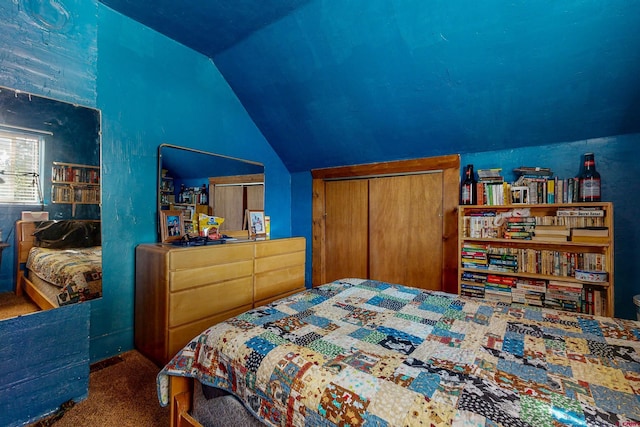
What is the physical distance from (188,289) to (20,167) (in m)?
1.26

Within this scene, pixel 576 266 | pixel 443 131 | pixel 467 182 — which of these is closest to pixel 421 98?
pixel 443 131

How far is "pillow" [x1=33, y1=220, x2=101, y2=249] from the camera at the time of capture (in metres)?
1.83

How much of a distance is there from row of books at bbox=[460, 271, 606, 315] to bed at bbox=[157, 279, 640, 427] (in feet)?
3.88

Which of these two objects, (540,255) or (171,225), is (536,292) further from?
(171,225)

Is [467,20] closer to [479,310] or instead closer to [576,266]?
[479,310]

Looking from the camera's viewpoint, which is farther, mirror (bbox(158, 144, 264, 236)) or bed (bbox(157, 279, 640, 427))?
mirror (bbox(158, 144, 264, 236))

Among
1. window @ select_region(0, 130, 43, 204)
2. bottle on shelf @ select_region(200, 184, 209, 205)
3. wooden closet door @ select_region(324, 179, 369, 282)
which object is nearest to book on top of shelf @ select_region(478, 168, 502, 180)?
wooden closet door @ select_region(324, 179, 369, 282)

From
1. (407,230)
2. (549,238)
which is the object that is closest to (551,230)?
(549,238)

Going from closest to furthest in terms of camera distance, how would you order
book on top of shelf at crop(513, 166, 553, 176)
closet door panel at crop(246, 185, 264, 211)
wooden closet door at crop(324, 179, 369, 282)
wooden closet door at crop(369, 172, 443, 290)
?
book on top of shelf at crop(513, 166, 553, 176), wooden closet door at crop(369, 172, 443, 290), closet door panel at crop(246, 185, 264, 211), wooden closet door at crop(324, 179, 369, 282)

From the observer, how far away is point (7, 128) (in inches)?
66.8

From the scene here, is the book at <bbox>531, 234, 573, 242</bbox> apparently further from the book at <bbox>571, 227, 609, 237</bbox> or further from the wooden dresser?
the wooden dresser

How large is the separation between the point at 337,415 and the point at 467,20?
8.05 feet

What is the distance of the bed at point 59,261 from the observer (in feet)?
5.68

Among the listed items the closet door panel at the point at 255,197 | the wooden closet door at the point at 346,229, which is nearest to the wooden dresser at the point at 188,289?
the closet door panel at the point at 255,197
